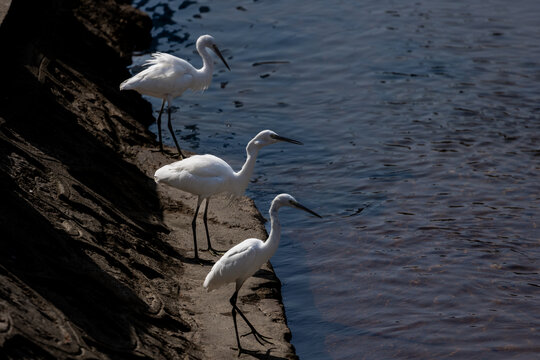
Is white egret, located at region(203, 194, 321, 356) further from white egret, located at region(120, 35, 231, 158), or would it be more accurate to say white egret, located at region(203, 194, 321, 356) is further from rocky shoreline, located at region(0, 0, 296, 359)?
white egret, located at region(120, 35, 231, 158)

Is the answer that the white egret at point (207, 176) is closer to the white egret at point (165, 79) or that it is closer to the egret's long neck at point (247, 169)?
the egret's long neck at point (247, 169)

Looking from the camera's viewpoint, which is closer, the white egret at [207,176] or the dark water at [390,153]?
the dark water at [390,153]

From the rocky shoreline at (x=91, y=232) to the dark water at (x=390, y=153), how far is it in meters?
0.85

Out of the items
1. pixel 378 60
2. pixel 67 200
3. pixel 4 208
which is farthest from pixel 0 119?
pixel 378 60

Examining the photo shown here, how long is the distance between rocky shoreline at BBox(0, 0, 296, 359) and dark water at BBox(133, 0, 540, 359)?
849 millimetres

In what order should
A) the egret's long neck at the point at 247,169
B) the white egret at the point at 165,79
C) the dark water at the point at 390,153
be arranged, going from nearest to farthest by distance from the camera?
1. the dark water at the point at 390,153
2. the egret's long neck at the point at 247,169
3. the white egret at the point at 165,79

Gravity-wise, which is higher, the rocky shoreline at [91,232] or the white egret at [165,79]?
the white egret at [165,79]

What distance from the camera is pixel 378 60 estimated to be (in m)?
14.5

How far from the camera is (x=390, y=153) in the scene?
11.0m

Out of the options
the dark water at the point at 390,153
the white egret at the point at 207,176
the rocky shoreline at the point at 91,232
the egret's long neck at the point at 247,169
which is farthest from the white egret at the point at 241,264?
the egret's long neck at the point at 247,169

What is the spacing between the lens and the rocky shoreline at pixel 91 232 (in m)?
5.24

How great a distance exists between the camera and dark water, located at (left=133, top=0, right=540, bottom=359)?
6957 mm

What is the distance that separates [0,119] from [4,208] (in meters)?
1.92

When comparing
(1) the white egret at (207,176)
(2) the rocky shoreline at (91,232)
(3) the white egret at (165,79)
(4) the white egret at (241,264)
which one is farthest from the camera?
(3) the white egret at (165,79)
